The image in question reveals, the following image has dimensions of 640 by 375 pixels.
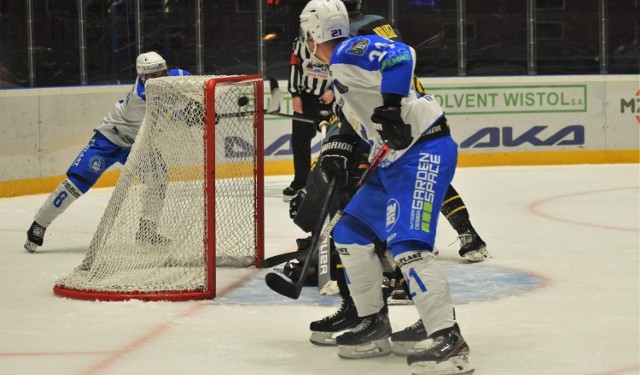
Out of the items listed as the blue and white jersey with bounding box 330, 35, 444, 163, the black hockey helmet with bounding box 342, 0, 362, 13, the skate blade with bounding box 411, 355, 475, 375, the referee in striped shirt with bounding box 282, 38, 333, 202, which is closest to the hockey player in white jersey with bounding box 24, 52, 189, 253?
the black hockey helmet with bounding box 342, 0, 362, 13

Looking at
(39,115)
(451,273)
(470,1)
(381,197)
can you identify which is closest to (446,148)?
(381,197)

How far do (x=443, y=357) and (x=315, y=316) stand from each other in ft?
3.32

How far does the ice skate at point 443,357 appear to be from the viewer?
3342mm

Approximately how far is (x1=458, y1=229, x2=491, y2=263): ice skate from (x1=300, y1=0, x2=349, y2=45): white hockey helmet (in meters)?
1.84

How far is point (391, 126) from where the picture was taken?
337 cm

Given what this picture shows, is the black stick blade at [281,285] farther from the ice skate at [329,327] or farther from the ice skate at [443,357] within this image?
the ice skate at [443,357]

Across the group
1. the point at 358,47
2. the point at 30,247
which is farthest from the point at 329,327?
the point at 30,247

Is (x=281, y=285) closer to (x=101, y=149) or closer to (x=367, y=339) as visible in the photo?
(x=367, y=339)

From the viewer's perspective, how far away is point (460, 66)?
404 inches

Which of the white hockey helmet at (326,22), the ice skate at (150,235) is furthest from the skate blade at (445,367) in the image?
the ice skate at (150,235)

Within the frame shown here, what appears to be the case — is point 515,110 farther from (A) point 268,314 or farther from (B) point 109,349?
(B) point 109,349

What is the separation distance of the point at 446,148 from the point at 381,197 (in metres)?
0.25

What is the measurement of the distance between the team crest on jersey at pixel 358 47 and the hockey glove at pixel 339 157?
35 cm

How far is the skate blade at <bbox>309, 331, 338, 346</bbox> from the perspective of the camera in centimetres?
380
